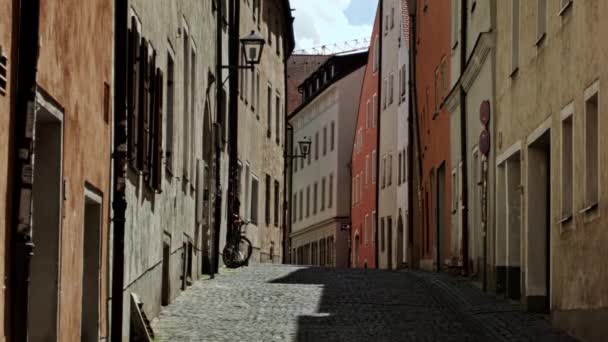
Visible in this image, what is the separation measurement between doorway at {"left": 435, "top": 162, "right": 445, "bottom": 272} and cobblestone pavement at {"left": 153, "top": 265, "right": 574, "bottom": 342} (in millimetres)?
7251

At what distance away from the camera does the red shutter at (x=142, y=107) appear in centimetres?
1677

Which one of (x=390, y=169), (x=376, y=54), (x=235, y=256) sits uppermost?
(x=376, y=54)

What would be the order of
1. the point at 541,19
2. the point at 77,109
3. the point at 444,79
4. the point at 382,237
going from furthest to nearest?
1. the point at 382,237
2. the point at 444,79
3. the point at 541,19
4. the point at 77,109

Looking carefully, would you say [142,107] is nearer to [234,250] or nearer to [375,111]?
[234,250]

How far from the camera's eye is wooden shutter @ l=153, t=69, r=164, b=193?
18.7 meters

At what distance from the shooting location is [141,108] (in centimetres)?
1681

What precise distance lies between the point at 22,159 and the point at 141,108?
279 inches

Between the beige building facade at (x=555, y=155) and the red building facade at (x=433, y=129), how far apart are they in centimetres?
1032

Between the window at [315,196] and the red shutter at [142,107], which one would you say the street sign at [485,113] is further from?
the window at [315,196]

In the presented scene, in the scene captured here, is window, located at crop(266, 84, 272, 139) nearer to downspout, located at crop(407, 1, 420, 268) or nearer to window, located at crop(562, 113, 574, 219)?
downspout, located at crop(407, 1, 420, 268)

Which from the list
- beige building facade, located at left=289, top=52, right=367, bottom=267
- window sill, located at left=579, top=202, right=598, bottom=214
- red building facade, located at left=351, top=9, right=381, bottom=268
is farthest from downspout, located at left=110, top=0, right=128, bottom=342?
beige building facade, located at left=289, top=52, right=367, bottom=267

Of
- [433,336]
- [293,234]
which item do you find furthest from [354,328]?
[293,234]

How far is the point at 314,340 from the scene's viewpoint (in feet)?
57.6

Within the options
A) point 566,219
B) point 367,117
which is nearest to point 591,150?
point 566,219
